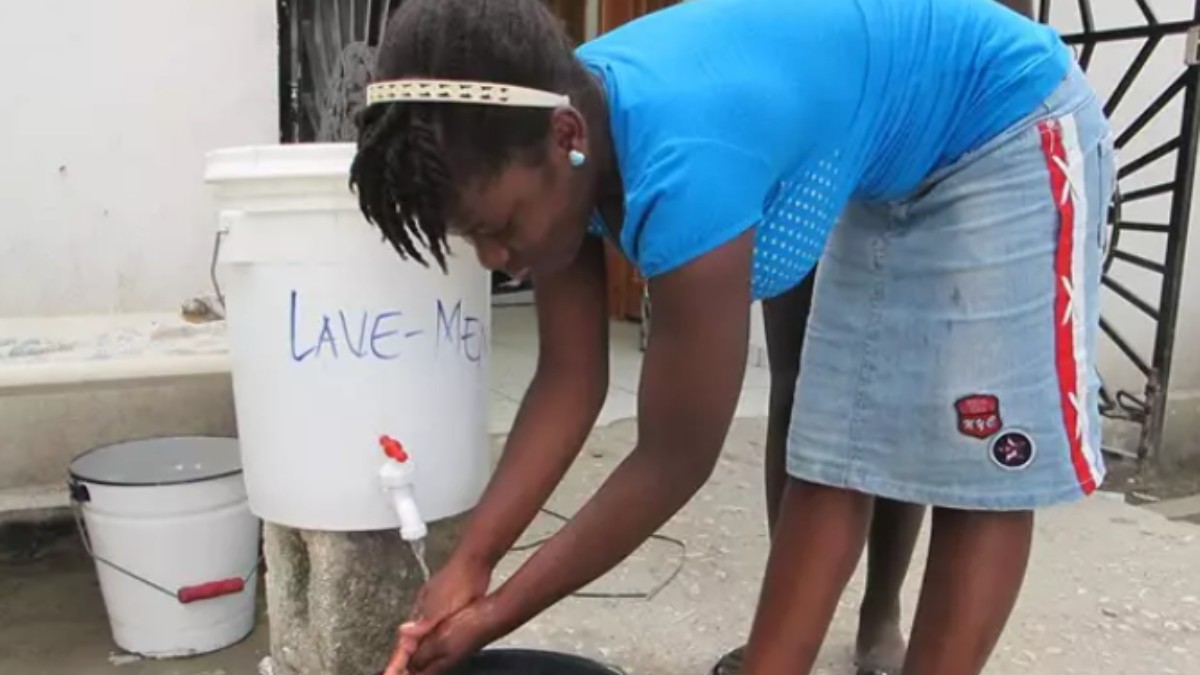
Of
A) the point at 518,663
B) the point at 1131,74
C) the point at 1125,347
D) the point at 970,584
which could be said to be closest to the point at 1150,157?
the point at 1131,74

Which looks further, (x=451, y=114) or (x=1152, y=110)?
(x=1152, y=110)

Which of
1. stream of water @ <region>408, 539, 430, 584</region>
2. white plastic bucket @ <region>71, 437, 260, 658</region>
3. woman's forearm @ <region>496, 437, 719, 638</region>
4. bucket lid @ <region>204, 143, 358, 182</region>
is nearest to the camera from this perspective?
woman's forearm @ <region>496, 437, 719, 638</region>

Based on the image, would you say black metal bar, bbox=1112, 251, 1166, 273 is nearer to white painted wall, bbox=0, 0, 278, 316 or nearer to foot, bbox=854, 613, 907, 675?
foot, bbox=854, 613, 907, 675

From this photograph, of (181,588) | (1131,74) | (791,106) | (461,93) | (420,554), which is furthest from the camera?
(1131,74)

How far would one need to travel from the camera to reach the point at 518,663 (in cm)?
122

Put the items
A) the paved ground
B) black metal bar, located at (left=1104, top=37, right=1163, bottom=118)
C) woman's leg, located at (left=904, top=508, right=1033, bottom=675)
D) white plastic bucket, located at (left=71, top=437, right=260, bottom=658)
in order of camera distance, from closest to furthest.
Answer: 1. woman's leg, located at (left=904, top=508, right=1033, bottom=675)
2. the paved ground
3. white plastic bucket, located at (left=71, top=437, right=260, bottom=658)
4. black metal bar, located at (left=1104, top=37, right=1163, bottom=118)

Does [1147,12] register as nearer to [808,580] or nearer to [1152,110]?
[1152,110]

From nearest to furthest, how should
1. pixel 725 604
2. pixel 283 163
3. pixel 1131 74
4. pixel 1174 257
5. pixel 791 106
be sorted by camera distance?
pixel 791 106 → pixel 283 163 → pixel 725 604 → pixel 1174 257 → pixel 1131 74

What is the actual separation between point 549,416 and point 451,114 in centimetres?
46

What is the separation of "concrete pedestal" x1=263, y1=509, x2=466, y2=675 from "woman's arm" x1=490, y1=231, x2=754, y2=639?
58 cm

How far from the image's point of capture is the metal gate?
8.86 feet

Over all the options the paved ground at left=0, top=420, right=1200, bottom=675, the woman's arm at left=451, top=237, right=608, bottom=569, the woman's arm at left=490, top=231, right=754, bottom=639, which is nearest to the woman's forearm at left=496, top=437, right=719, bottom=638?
the woman's arm at left=490, top=231, right=754, bottom=639

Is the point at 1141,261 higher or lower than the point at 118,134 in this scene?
lower

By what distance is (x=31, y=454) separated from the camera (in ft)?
7.68
